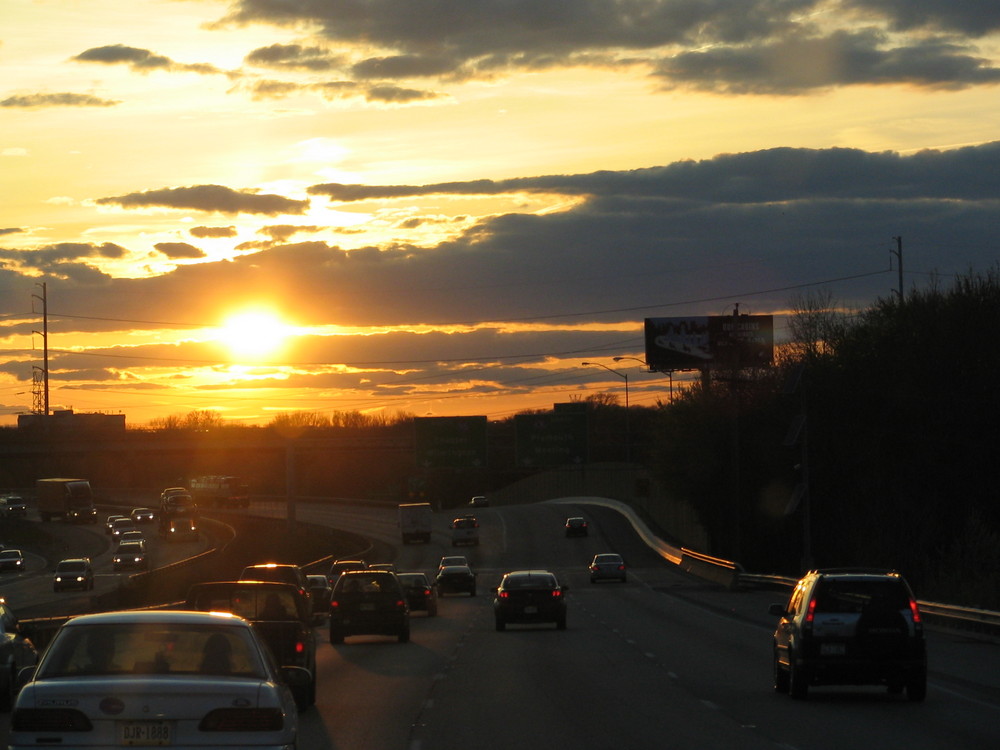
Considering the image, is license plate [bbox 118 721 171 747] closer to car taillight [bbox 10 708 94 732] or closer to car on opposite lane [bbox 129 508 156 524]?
car taillight [bbox 10 708 94 732]

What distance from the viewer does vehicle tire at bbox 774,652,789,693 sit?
19.3 m

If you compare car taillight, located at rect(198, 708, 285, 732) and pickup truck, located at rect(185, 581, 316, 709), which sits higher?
car taillight, located at rect(198, 708, 285, 732)

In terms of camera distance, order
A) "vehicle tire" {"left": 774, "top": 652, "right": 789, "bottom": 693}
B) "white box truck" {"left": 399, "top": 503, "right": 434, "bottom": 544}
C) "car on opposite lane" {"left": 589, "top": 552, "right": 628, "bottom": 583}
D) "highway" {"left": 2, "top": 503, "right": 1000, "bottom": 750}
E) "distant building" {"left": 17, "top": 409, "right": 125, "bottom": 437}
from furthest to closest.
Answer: "distant building" {"left": 17, "top": 409, "right": 125, "bottom": 437}
"white box truck" {"left": 399, "top": 503, "right": 434, "bottom": 544}
"car on opposite lane" {"left": 589, "top": 552, "right": 628, "bottom": 583}
"vehicle tire" {"left": 774, "top": 652, "right": 789, "bottom": 693}
"highway" {"left": 2, "top": 503, "right": 1000, "bottom": 750}

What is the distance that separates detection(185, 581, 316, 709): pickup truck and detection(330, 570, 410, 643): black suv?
11032mm

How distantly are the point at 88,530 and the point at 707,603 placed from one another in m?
78.0

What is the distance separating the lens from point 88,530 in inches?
4478

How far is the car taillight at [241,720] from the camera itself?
27.9ft

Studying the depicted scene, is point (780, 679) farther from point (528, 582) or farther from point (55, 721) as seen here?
point (528, 582)

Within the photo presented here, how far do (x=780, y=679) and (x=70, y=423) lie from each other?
101030 mm

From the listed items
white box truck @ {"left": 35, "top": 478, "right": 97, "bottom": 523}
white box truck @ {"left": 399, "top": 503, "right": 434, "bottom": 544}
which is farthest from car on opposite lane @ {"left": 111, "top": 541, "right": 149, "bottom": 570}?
white box truck @ {"left": 35, "top": 478, "right": 97, "bottom": 523}

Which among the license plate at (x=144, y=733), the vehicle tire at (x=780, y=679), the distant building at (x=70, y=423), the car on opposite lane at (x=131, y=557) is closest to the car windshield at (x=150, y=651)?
the license plate at (x=144, y=733)

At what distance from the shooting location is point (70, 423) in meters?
113

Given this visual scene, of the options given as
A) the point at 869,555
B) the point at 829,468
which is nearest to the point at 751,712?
the point at 869,555

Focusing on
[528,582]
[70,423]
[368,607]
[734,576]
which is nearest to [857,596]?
[368,607]
